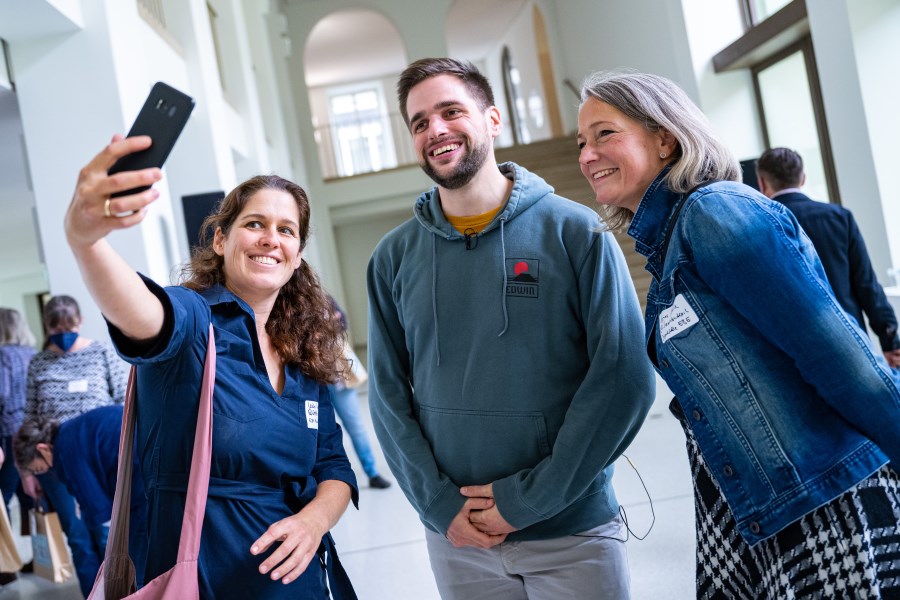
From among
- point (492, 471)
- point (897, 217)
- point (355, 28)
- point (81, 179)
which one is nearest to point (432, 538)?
point (492, 471)

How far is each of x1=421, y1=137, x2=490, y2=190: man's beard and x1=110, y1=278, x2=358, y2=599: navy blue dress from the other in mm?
559

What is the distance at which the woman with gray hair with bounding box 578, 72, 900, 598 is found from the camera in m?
1.24

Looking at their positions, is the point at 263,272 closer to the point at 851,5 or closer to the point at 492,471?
the point at 492,471

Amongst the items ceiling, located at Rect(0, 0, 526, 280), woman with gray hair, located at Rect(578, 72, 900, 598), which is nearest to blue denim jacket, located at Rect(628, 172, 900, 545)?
woman with gray hair, located at Rect(578, 72, 900, 598)

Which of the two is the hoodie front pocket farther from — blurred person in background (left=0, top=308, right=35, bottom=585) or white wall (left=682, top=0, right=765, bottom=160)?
white wall (left=682, top=0, right=765, bottom=160)

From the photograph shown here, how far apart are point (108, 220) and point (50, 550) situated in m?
4.23

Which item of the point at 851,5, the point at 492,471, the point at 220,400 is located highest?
the point at 851,5

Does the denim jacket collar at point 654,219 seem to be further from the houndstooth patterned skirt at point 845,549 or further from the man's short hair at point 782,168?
the man's short hair at point 782,168

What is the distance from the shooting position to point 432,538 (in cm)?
198

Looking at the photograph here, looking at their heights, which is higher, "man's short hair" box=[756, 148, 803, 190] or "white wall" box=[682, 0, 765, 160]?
"white wall" box=[682, 0, 765, 160]

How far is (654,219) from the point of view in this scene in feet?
4.96

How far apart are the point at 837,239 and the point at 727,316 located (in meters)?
2.83

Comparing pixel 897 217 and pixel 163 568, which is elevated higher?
pixel 897 217

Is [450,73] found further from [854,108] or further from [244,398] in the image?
[854,108]
